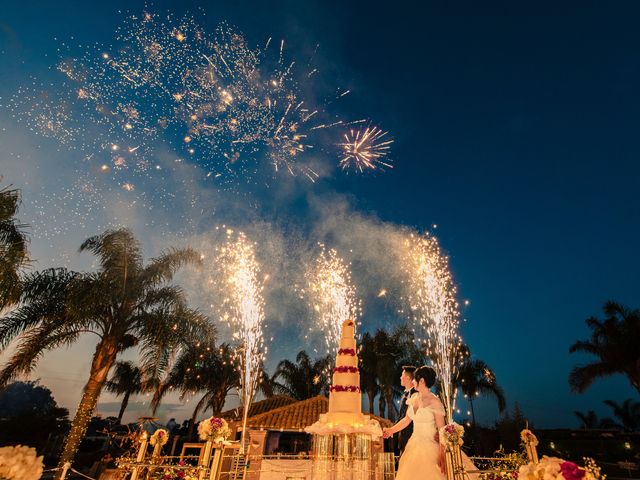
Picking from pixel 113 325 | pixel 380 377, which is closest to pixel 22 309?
pixel 113 325

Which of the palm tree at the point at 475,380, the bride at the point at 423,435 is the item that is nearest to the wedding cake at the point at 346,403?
the bride at the point at 423,435

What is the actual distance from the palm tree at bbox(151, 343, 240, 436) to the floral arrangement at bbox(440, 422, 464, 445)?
24715mm

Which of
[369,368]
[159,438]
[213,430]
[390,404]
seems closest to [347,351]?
[213,430]

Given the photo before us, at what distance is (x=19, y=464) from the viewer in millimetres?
2270

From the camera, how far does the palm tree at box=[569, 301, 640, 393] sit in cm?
2139

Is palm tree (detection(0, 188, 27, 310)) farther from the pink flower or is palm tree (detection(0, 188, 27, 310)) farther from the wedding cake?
the pink flower

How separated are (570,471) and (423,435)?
614cm

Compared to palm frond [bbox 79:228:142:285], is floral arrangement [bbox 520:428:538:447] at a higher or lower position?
lower

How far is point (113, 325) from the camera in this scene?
15.0 m

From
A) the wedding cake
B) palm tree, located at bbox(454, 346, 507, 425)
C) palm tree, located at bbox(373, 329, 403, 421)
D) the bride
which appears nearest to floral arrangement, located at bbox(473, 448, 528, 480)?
the bride

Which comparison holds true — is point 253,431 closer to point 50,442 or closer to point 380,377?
point 380,377

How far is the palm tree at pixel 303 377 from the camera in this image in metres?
37.6

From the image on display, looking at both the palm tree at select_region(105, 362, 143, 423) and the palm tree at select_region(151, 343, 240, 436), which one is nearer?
the palm tree at select_region(151, 343, 240, 436)

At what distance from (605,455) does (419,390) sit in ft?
94.2
